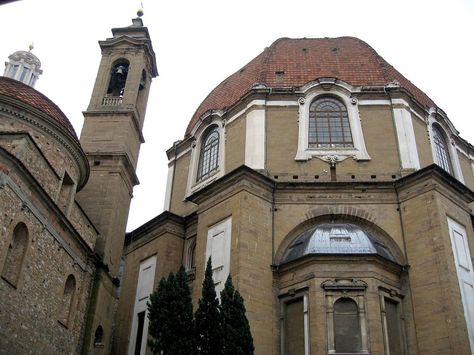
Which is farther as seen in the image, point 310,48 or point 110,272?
point 310,48

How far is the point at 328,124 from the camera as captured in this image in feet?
67.8

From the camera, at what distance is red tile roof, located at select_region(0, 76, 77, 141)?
1576 cm

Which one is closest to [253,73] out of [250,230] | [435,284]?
[250,230]

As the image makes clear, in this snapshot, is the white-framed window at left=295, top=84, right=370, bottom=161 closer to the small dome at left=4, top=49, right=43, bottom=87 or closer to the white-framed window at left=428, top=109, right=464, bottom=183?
the white-framed window at left=428, top=109, right=464, bottom=183

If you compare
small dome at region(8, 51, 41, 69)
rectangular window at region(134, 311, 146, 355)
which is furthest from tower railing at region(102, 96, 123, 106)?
rectangular window at region(134, 311, 146, 355)

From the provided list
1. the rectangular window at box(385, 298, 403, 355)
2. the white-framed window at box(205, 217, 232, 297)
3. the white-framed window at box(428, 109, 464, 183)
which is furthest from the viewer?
the white-framed window at box(428, 109, 464, 183)

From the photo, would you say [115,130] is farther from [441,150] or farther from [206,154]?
[441,150]

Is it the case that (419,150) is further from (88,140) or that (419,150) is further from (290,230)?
(88,140)

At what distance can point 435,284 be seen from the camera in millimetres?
15398

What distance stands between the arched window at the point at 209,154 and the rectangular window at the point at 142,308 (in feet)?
13.5

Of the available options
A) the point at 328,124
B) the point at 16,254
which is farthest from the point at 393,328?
the point at 16,254

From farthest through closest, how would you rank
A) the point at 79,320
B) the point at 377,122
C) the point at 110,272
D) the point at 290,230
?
the point at 377,122 < the point at 110,272 < the point at 290,230 < the point at 79,320

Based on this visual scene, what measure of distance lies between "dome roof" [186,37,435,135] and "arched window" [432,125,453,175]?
1.43 m

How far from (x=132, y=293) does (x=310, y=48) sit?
13.5 meters
